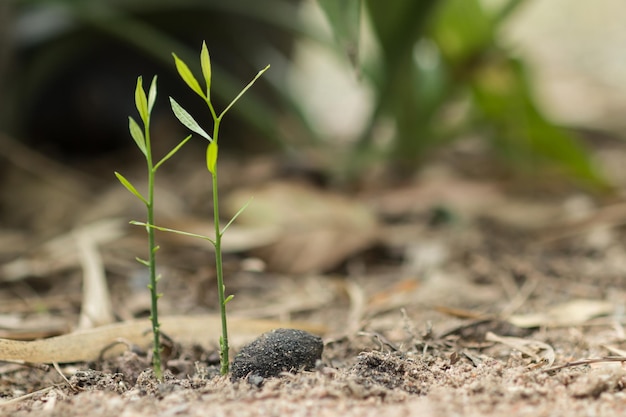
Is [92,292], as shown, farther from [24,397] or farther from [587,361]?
[587,361]

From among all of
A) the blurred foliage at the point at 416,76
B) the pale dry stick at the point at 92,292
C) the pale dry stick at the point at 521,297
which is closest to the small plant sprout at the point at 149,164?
the pale dry stick at the point at 92,292

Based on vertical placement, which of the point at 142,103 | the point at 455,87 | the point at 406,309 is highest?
the point at 455,87

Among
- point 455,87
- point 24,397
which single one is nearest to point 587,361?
point 24,397

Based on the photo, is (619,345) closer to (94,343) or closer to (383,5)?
(94,343)

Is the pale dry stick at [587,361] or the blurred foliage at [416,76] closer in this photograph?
the pale dry stick at [587,361]

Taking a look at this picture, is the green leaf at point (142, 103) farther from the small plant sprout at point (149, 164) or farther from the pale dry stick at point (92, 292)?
the pale dry stick at point (92, 292)

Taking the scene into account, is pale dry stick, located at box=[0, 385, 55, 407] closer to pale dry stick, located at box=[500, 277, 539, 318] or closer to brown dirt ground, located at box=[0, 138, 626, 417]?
brown dirt ground, located at box=[0, 138, 626, 417]
